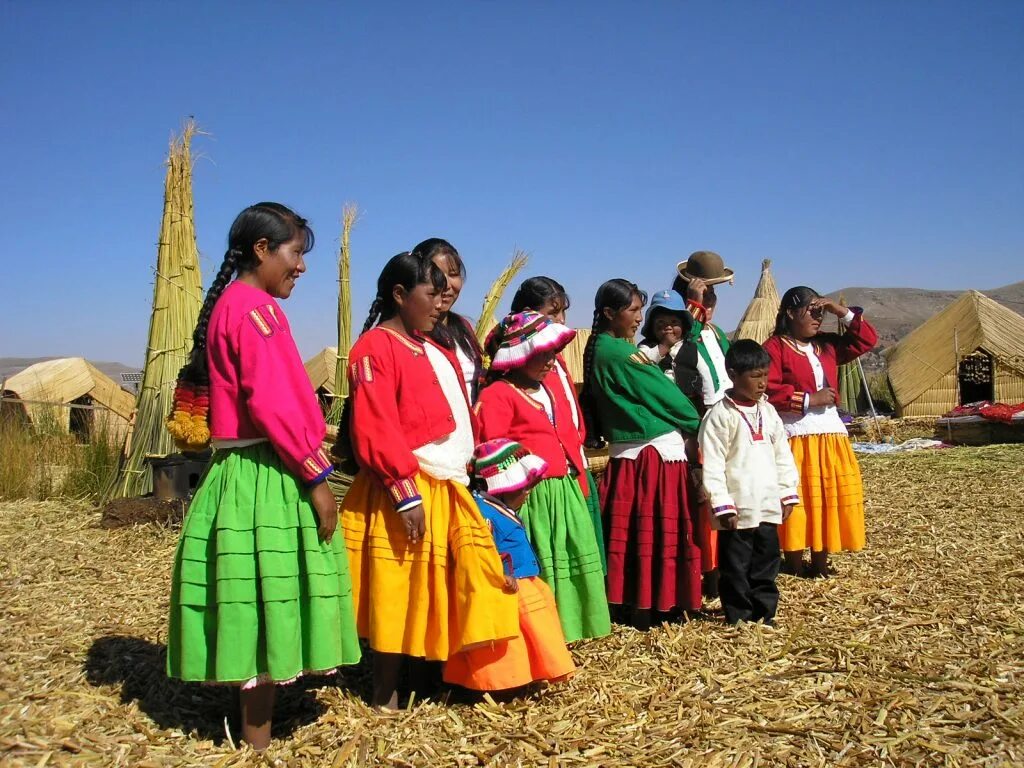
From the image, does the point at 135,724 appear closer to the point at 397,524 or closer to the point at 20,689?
the point at 20,689

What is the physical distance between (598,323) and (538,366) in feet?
2.81

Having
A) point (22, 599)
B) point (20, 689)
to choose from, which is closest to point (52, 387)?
point (22, 599)

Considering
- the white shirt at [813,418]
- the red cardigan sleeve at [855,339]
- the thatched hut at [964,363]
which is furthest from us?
the thatched hut at [964,363]

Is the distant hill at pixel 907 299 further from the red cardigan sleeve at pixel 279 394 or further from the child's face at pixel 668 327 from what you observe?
the red cardigan sleeve at pixel 279 394

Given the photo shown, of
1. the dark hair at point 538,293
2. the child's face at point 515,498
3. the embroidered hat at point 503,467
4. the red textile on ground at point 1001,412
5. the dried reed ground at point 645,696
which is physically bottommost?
the dried reed ground at point 645,696

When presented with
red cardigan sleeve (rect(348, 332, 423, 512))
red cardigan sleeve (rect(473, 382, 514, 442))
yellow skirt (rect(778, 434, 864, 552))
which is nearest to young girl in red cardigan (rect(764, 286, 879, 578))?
yellow skirt (rect(778, 434, 864, 552))

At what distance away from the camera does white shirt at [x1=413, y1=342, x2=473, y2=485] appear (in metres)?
3.10

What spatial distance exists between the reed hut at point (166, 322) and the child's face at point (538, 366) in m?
4.44

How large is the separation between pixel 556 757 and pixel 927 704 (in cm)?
138

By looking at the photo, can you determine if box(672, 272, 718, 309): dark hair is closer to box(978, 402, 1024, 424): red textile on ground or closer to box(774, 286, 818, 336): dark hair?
box(774, 286, 818, 336): dark hair

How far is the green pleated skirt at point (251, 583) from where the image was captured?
2.56m

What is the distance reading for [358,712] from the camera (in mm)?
3082

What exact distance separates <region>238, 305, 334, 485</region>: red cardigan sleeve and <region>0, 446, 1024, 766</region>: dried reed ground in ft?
3.15

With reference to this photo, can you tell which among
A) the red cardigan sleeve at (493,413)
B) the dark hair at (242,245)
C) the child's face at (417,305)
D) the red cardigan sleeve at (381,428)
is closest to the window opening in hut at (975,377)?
the red cardigan sleeve at (493,413)
